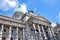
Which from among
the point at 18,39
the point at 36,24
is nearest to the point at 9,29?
the point at 18,39

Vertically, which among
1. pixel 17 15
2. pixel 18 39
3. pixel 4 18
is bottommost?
pixel 18 39

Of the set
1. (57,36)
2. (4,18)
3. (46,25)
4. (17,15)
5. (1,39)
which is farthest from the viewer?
(17,15)

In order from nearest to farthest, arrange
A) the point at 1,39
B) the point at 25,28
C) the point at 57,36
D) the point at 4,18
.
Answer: the point at 1,39 → the point at 4,18 → the point at 25,28 → the point at 57,36

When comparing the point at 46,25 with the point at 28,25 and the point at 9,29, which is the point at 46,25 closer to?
the point at 28,25

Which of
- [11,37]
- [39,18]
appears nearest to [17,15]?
[39,18]

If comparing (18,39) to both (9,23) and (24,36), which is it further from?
(9,23)

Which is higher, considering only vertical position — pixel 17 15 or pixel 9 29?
pixel 17 15

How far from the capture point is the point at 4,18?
29.3 metres

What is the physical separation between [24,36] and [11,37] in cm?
355

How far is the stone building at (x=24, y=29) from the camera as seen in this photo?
95.1 ft

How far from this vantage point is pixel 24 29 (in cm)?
3188

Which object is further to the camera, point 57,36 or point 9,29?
point 57,36

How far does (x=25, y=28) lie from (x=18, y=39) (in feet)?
12.1

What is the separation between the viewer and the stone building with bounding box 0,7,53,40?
28997 mm
